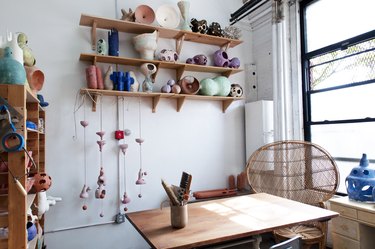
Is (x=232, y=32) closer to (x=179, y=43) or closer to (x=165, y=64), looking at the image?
(x=179, y=43)

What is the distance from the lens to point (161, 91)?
2.98 meters

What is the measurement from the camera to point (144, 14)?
287cm

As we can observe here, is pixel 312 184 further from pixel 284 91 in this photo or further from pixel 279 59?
pixel 279 59

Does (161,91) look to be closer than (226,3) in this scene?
Yes

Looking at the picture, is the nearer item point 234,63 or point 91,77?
point 91,77

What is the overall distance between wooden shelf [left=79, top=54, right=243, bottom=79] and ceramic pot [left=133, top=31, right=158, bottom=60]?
89 mm

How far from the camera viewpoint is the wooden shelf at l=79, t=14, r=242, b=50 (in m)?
2.66

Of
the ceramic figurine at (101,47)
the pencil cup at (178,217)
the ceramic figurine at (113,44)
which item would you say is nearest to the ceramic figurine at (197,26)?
the ceramic figurine at (113,44)

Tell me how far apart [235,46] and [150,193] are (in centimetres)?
230

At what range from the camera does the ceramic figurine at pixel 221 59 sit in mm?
3315

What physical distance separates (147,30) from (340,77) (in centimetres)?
217

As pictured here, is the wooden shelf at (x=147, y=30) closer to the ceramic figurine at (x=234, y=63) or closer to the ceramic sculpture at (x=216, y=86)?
the ceramic figurine at (x=234, y=63)

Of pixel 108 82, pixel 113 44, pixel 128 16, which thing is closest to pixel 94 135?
pixel 108 82

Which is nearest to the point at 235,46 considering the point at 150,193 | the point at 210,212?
the point at 150,193
